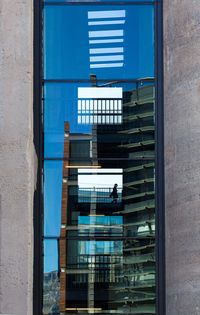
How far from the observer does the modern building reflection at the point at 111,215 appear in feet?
37.5

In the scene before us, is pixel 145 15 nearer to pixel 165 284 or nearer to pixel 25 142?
pixel 25 142

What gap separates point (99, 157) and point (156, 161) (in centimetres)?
85

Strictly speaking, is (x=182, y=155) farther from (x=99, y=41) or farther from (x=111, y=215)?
(x=99, y=41)

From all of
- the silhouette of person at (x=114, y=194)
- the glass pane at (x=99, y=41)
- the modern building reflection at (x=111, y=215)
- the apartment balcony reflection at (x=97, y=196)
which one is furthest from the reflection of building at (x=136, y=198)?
the glass pane at (x=99, y=41)

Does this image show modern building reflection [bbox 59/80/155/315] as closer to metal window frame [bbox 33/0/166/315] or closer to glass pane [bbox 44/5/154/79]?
metal window frame [bbox 33/0/166/315]

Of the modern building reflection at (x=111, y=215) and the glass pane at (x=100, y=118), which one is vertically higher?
the glass pane at (x=100, y=118)

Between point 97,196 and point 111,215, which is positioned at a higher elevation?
point 97,196

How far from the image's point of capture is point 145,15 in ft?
39.5

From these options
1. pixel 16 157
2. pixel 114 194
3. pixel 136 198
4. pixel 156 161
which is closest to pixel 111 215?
pixel 114 194

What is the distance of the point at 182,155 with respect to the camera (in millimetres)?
11328

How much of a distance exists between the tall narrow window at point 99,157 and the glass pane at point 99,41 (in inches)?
0.6

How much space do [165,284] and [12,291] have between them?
7.15 ft

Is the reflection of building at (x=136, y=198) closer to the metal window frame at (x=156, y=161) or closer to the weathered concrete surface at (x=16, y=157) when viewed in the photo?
the metal window frame at (x=156, y=161)

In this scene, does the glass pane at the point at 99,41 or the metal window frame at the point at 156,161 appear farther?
the glass pane at the point at 99,41
